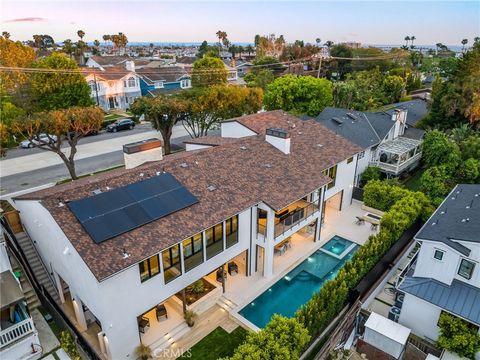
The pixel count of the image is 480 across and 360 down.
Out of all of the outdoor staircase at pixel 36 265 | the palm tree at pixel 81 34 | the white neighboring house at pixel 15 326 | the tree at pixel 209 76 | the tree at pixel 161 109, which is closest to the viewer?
the white neighboring house at pixel 15 326

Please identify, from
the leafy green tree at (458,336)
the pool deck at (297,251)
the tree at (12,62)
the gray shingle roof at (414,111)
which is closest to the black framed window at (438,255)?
the leafy green tree at (458,336)

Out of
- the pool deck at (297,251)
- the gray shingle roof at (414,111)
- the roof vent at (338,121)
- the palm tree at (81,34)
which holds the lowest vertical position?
the pool deck at (297,251)

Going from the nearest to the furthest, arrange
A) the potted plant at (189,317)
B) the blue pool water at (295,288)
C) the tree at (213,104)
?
the potted plant at (189,317)
the blue pool water at (295,288)
the tree at (213,104)

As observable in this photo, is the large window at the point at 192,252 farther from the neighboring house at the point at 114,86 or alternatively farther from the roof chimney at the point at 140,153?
the neighboring house at the point at 114,86

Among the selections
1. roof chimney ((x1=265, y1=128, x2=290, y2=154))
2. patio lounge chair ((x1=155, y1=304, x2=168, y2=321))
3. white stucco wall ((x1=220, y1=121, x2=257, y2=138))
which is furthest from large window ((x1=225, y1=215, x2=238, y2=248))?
white stucco wall ((x1=220, y1=121, x2=257, y2=138))

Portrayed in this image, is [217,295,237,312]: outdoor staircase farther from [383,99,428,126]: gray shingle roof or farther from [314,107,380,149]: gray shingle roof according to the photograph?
[383,99,428,126]: gray shingle roof

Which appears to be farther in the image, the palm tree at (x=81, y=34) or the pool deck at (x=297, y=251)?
the palm tree at (x=81, y=34)

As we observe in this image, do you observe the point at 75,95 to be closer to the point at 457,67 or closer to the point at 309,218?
the point at 309,218

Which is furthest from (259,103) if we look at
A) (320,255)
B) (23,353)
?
(23,353)
